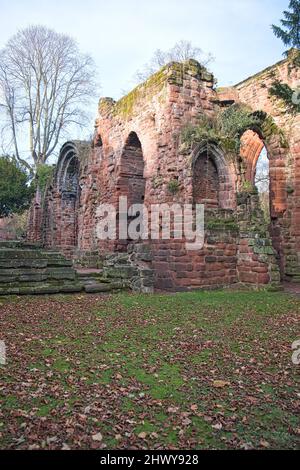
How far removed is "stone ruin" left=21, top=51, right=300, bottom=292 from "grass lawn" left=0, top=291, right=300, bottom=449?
3.48 metres

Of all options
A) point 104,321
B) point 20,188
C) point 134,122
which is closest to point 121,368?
point 104,321

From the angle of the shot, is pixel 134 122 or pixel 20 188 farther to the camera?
pixel 20 188

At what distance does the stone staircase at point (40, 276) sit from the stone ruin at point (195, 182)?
2.71ft

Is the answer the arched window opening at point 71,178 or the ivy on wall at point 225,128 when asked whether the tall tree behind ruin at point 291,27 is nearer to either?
the ivy on wall at point 225,128

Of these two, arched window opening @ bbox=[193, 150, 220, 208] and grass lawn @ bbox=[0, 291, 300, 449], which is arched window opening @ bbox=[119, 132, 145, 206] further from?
grass lawn @ bbox=[0, 291, 300, 449]

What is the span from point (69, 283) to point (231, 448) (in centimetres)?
693

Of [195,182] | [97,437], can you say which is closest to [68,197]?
[195,182]

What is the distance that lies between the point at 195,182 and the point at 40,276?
5.30 metres

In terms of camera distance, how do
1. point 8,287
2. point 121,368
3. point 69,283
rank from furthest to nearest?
point 69,283, point 8,287, point 121,368

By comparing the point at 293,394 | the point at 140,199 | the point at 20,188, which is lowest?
the point at 293,394

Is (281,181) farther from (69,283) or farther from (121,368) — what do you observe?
(121,368)

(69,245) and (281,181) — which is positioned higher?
(281,181)

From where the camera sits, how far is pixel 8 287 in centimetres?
834
